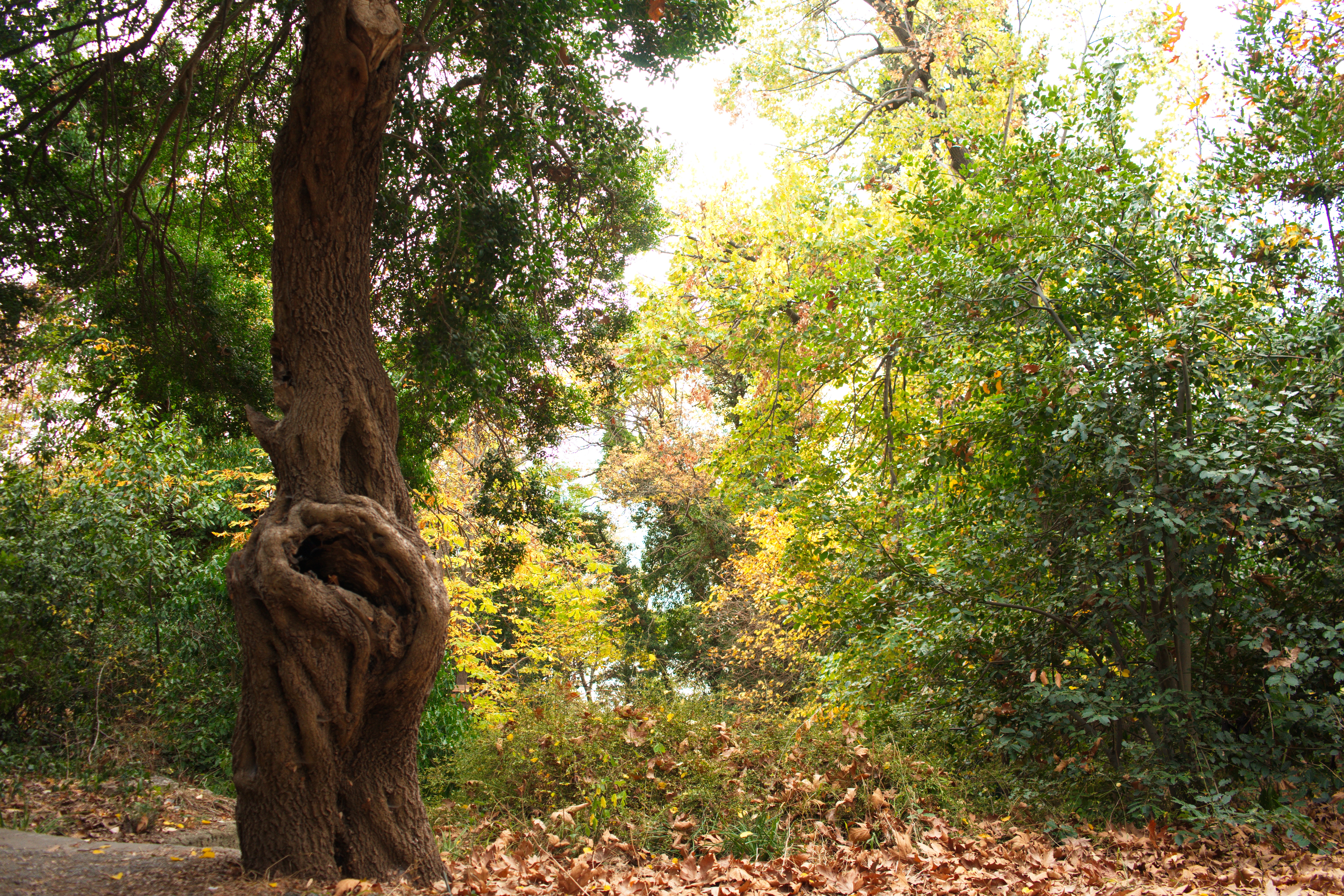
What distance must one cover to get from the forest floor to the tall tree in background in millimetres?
429

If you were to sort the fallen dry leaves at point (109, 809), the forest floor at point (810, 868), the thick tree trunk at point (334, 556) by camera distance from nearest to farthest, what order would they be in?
1. the forest floor at point (810, 868)
2. the thick tree trunk at point (334, 556)
3. the fallen dry leaves at point (109, 809)

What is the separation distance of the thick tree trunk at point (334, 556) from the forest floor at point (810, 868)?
0.37m

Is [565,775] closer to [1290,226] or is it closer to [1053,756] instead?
[1053,756]

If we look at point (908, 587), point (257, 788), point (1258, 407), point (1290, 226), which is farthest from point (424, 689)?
point (1290, 226)

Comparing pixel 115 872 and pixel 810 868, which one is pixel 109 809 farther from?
pixel 810 868

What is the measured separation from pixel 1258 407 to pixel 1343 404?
422 millimetres

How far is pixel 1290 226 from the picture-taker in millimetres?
6020

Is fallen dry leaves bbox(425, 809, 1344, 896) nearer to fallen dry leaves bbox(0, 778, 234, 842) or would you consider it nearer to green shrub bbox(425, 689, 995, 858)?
green shrub bbox(425, 689, 995, 858)

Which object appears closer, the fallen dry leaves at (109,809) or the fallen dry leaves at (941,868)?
the fallen dry leaves at (941,868)

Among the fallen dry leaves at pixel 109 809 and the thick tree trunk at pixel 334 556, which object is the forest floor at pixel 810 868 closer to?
the fallen dry leaves at pixel 109 809

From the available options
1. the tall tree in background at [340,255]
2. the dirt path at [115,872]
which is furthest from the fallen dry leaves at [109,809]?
the tall tree in background at [340,255]

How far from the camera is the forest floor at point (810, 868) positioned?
3.83 meters

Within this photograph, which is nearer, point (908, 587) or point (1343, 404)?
point (1343, 404)

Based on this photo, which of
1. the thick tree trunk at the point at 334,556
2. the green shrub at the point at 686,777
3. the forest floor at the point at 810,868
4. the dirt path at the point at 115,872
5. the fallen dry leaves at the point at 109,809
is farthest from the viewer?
the fallen dry leaves at the point at 109,809
